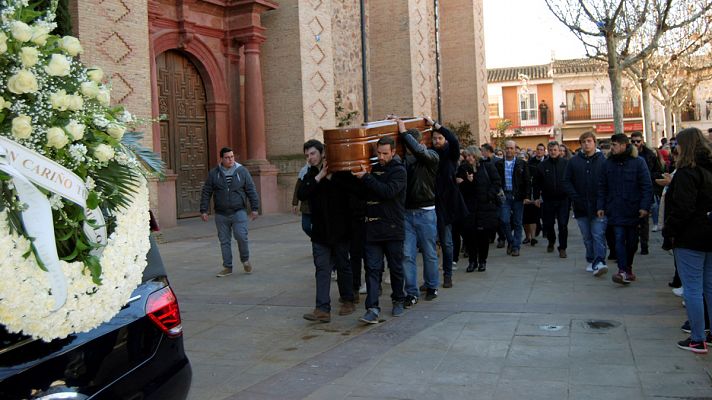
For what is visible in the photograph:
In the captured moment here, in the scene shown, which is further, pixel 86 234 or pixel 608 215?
pixel 608 215

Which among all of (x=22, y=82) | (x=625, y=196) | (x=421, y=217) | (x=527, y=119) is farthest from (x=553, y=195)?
(x=527, y=119)

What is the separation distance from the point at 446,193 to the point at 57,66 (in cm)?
644

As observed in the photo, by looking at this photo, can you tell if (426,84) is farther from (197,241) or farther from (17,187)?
(17,187)

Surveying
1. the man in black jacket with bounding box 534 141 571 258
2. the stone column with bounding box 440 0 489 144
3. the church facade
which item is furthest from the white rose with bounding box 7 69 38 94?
the stone column with bounding box 440 0 489 144

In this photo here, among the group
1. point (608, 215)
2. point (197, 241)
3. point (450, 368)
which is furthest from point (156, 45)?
point (450, 368)

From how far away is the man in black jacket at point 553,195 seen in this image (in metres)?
11.1

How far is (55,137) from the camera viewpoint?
282 cm

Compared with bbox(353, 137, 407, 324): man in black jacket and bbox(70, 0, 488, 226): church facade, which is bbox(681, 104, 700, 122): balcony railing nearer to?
bbox(70, 0, 488, 226): church facade

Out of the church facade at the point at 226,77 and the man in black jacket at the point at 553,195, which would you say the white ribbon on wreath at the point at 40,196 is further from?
the church facade at the point at 226,77

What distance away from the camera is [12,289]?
101 inches

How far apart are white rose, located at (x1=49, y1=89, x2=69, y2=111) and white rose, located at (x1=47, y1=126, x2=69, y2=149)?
119 millimetres

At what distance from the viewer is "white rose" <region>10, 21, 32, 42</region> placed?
2.78 meters

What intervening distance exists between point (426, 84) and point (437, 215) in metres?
18.3

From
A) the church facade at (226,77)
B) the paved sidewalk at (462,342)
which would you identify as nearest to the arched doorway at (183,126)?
the church facade at (226,77)
